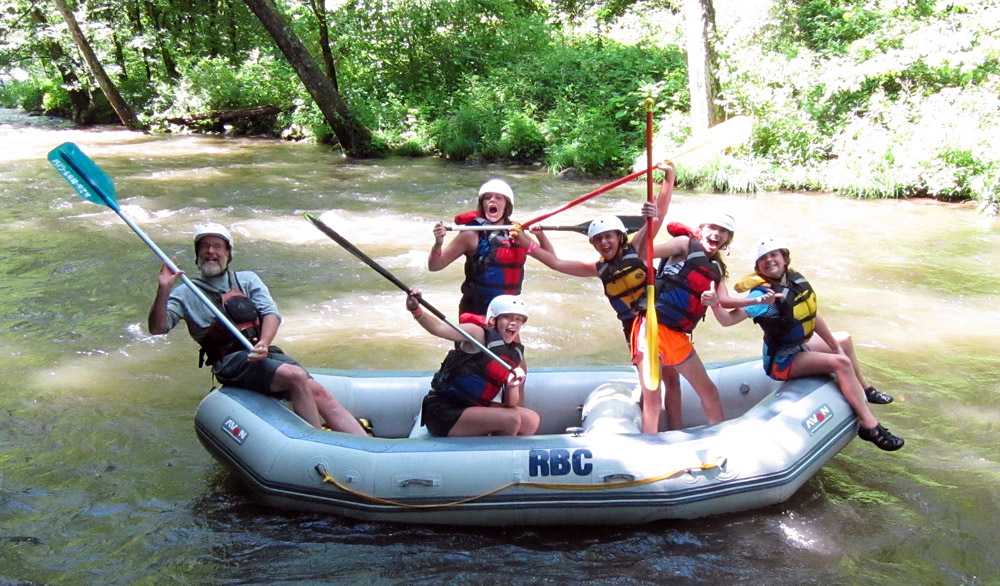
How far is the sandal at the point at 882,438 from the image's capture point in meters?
3.37

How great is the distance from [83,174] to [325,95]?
8.84 meters

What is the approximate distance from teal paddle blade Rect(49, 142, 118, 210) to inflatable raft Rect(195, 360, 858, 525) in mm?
1020

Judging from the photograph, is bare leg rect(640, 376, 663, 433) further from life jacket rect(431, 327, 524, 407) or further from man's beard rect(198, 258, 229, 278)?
man's beard rect(198, 258, 229, 278)

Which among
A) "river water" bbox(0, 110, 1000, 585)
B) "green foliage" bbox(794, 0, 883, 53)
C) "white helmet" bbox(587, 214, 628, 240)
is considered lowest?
"river water" bbox(0, 110, 1000, 585)

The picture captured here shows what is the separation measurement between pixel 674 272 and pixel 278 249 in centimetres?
475

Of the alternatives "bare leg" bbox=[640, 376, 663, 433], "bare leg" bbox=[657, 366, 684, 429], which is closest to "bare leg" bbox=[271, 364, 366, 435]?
"bare leg" bbox=[640, 376, 663, 433]

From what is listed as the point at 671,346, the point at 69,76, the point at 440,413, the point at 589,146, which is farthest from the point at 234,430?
the point at 69,76

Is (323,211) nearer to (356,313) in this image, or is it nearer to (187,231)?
(187,231)

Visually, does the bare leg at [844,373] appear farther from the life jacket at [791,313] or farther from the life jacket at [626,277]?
the life jacket at [626,277]

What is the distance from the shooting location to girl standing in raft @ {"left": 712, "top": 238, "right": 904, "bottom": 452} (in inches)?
134

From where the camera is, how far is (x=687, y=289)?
344 cm

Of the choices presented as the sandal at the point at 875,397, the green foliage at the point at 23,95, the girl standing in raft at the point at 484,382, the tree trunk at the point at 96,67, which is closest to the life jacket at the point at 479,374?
the girl standing in raft at the point at 484,382

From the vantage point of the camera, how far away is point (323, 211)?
28.4ft

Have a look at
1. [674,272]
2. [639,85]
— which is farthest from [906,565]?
[639,85]
